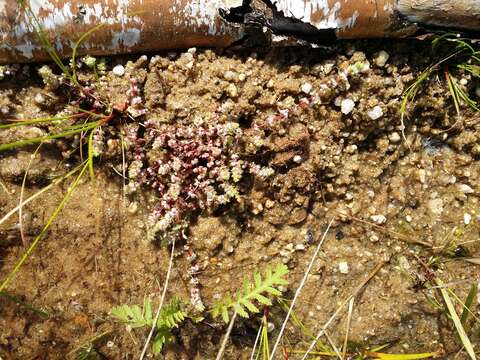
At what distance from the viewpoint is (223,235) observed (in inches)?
139

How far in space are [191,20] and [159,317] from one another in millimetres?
2149

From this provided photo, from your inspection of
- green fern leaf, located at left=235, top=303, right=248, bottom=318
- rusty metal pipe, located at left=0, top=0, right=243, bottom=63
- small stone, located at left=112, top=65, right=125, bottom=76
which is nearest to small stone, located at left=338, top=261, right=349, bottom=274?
green fern leaf, located at left=235, top=303, right=248, bottom=318

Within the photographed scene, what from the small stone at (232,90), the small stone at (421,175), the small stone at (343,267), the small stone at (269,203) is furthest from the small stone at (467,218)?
the small stone at (232,90)

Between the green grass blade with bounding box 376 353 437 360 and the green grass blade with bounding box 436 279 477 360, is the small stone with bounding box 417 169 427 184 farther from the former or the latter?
the green grass blade with bounding box 376 353 437 360

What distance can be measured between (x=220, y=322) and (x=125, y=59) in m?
2.18

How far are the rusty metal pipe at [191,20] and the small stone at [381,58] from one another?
0.16 m

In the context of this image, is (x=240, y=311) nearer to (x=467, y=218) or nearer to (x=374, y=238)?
(x=374, y=238)

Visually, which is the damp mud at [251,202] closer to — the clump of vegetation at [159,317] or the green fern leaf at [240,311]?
the clump of vegetation at [159,317]

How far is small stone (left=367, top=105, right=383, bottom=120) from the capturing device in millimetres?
3406

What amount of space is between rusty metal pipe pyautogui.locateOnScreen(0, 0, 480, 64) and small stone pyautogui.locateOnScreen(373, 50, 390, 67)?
16 cm

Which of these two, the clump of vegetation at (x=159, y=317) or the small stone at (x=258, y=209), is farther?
the small stone at (x=258, y=209)

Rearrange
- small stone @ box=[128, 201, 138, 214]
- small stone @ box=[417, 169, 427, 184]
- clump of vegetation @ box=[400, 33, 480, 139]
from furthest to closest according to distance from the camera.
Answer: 1. small stone @ box=[417, 169, 427, 184]
2. small stone @ box=[128, 201, 138, 214]
3. clump of vegetation @ box=[400, 33, 480, 139]

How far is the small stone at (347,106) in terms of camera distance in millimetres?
3373

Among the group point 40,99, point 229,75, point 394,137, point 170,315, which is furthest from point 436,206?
point 40,99
